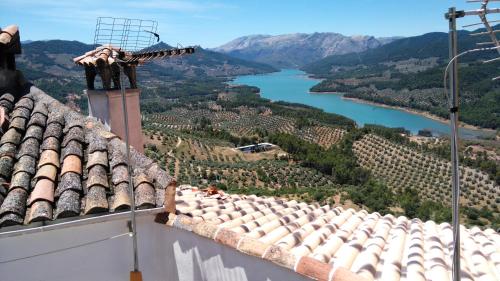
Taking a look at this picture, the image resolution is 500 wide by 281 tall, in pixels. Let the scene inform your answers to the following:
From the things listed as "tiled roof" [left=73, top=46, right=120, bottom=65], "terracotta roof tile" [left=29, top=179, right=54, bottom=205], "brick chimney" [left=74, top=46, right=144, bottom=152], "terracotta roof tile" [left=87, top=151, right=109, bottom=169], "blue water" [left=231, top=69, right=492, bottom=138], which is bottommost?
"blue water" [left=231, top=69, right=492, bottom=138]

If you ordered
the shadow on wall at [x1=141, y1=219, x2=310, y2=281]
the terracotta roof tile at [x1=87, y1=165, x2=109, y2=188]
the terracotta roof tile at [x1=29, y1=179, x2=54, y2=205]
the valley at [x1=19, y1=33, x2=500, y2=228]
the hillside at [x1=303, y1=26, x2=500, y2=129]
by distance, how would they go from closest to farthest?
the shadow on wall at [x1=141, y1=219, x2=310, y2=281], the terracotta roof tile at [x1=29, y1=179, x2=54, y2=205], the terracotta roof tile at [x1=87, y1=165, x2=109, y2=188], the valley at [x1=19, y1=33, x2=500, y2=228], the hillside at [x1=303, y1=26, x2=500, y2=129]

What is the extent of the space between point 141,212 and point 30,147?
1264 mm

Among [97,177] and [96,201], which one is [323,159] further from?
[96,201]

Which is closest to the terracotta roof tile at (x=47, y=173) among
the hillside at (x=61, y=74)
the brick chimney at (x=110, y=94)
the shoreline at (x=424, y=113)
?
the brick chimney at (x=110, y=94)

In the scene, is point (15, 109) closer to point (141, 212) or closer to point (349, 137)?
point (141, 212)

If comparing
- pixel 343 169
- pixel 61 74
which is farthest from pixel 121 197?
pixel 61 74

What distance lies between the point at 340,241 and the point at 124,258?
5.92 feet

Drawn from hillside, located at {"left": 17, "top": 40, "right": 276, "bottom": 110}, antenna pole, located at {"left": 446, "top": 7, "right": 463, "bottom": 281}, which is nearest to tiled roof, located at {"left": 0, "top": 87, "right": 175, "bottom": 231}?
antenna pole, located at {"left": 446, "top": 7, "right": 463, "bottom": 281}

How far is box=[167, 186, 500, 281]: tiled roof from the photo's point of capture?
2891 millimetres

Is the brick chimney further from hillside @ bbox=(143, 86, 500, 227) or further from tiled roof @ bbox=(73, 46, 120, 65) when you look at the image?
hillside @ bbox=(143, 86, 500, 227)

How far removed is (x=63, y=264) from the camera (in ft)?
10.0

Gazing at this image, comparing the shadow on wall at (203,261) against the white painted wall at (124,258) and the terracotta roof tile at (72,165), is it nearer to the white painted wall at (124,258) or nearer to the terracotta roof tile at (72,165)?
the white painted wall at (124,258)

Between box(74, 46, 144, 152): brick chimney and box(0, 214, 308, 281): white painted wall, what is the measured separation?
2.04m

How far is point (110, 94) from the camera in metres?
4.97
